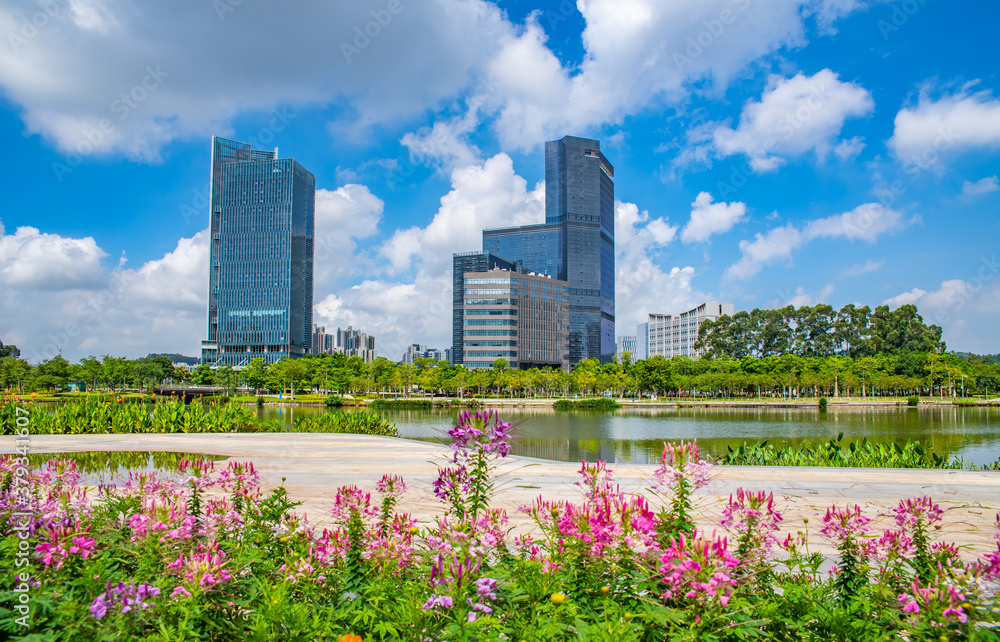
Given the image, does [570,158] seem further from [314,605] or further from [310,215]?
[314,605]

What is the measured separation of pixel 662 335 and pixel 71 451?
181657 millimetres

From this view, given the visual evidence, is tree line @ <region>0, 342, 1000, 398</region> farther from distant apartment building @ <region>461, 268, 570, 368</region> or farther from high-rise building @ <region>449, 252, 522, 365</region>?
high-rise building @ <region>449, 252, 522, 365</region>

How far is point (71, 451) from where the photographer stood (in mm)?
9258

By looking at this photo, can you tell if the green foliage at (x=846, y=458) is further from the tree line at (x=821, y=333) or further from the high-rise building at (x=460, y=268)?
the high-rise building at (x=460, y=268)

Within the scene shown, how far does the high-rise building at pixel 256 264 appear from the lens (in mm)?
113250

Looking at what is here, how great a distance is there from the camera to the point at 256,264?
114m

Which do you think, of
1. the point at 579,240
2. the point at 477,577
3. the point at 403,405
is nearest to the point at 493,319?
the point at 403,405

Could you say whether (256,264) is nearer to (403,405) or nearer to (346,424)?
(403,405)

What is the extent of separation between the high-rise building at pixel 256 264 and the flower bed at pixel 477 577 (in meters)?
119

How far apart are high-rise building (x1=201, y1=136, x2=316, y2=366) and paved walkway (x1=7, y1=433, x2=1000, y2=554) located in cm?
10974

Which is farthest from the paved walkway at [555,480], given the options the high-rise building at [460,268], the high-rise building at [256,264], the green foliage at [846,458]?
the high-rise building at [460,268]

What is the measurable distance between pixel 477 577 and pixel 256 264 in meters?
125

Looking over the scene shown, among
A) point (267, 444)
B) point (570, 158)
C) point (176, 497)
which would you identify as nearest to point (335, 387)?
point (267, 444)

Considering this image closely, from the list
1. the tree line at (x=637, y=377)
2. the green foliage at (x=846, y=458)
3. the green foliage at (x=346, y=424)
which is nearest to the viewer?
the green foliage at (x=846, y=458)
